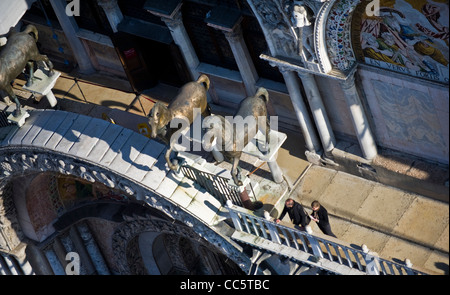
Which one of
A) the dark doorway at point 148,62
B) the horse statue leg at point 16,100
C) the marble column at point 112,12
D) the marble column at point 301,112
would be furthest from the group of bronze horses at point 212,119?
the horse statue leg at point 16,100

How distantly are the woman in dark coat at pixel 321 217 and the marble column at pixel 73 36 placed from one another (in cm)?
1134

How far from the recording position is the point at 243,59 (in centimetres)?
3806

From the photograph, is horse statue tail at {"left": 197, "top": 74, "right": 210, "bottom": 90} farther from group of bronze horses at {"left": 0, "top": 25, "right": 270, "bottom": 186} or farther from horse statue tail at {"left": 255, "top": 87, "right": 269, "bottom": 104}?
horse statue tail at {"left": 255, "top": 87, "right": 269, "bottom": 104}

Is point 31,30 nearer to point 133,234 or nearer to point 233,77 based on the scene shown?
point 233,77

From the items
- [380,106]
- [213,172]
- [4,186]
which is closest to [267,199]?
[213,172]

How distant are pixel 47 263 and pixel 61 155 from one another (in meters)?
9.03

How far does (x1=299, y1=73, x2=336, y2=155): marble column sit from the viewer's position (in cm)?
3625

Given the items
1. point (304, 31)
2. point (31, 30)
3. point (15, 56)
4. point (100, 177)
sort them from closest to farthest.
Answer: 1. point (304, 31)
2. point (100, 177)
3. point (15, 56)
4. point (31, 30)

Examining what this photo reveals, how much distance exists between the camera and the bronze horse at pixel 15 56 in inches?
1534

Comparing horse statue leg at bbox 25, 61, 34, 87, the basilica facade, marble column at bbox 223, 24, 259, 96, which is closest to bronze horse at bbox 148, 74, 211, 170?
marble column at bbox 223, 24, 259, 96

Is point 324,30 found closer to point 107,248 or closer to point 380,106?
point 380,106

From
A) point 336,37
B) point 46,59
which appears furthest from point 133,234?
point 336,37

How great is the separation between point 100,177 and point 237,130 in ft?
17.8

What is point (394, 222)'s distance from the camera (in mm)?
35781
